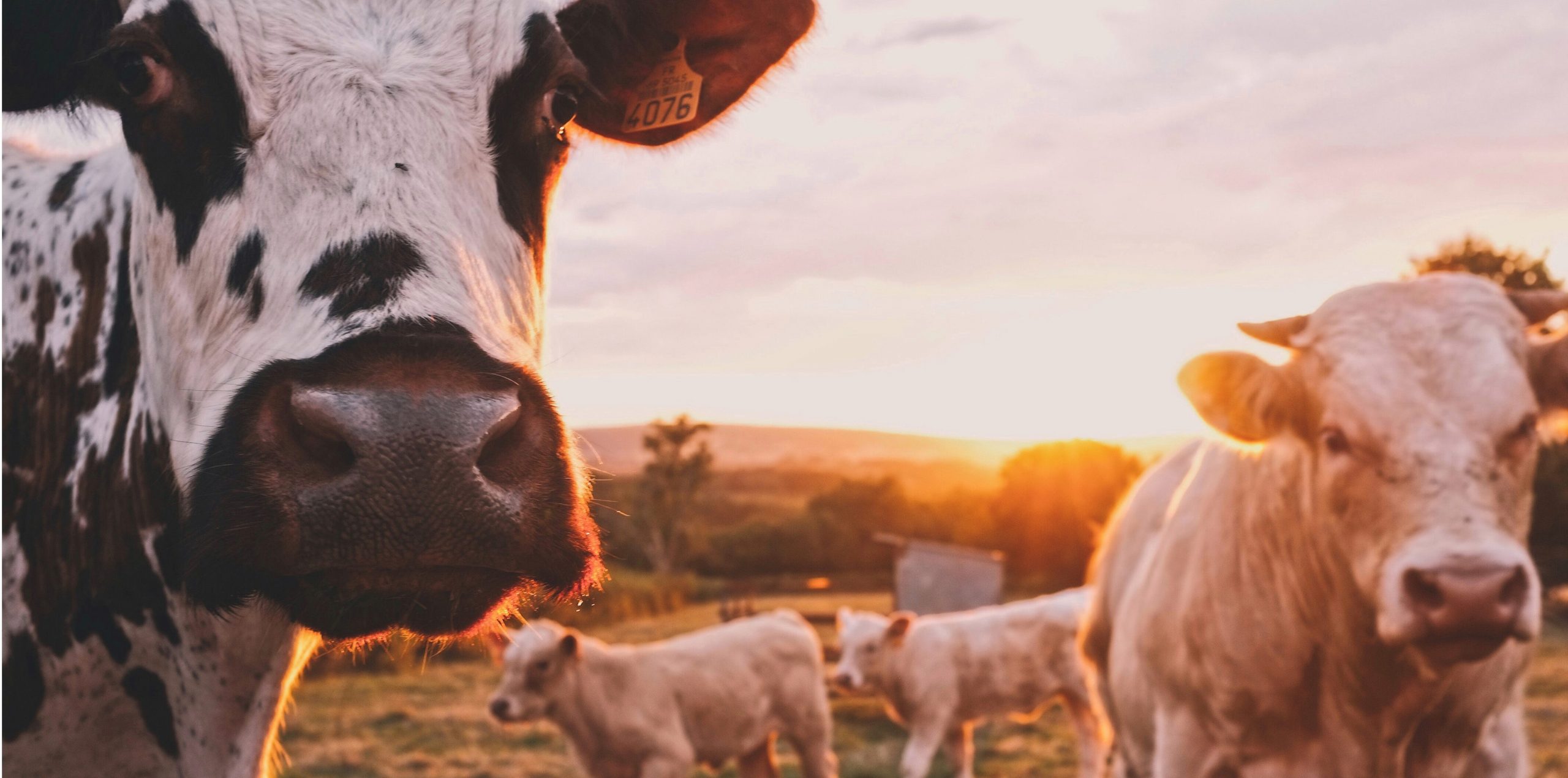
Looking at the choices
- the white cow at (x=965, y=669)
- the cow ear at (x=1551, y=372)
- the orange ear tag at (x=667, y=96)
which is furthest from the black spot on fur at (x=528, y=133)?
the white cow at (x=965, y=669)

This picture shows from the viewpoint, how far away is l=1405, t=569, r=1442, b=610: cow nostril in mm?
2844

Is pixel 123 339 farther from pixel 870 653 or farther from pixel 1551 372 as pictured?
pixel 870 653

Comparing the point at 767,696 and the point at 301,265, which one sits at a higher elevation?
the point at 301,265

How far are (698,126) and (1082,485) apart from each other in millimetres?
41415

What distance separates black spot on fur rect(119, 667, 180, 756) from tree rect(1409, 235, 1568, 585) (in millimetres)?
25500

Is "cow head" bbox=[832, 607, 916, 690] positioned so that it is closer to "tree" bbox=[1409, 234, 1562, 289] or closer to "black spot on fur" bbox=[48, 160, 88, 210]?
"black spot on fur" bbox=[48, 160, 88, 210]

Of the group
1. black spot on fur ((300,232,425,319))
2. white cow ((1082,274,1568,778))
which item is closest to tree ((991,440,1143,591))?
white cow ((1082,274,1568,778))

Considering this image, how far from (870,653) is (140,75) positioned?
10.2 meters

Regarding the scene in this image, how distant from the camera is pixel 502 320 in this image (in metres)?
1.73

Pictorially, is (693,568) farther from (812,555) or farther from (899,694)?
(899,694)

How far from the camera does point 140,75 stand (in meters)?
1.83

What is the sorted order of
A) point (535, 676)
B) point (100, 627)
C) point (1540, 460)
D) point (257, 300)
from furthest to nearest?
1. point (1540, 460)
2. point (535, 676)
3. point (100, 627)
4. point (257, 300)

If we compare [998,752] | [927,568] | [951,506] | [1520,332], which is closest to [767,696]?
[998,752]

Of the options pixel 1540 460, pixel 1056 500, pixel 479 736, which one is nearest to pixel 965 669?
pixel 479 736
